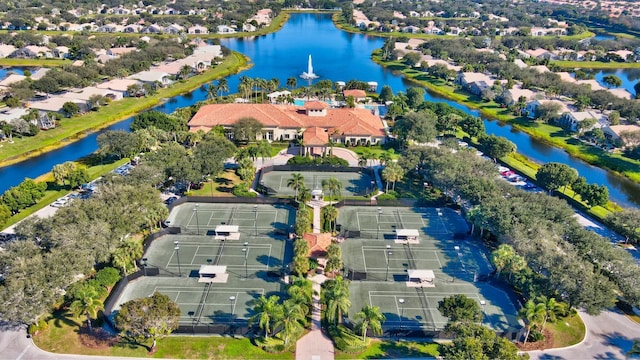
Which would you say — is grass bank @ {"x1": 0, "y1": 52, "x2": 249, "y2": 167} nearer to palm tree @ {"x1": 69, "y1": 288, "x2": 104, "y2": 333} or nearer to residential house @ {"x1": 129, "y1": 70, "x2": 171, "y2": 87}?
residential house @ {"x1": 129, "y1": 70, "x2": 171, "y2": 87}

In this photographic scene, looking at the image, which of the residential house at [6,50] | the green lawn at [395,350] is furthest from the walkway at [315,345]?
the residential house at [6,50]

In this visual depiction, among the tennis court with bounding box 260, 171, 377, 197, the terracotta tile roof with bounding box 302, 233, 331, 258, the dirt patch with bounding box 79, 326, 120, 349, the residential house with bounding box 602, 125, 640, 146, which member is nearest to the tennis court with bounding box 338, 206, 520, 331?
the terracotta tile roof with bounding box 302, 233, 331, 258

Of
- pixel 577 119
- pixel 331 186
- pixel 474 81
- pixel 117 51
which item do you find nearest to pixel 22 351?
pixel 331 186

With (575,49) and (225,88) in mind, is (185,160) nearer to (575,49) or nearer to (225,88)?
(225,88)

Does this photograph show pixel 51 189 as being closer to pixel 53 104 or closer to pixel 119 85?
pixel 53 104

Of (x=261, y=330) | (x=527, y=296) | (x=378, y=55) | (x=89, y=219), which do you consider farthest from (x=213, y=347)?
(x=378, y=55)

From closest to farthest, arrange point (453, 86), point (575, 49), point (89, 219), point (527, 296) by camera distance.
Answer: point (527, 296), point (89, 219), point (453, 86), point (575, 49)

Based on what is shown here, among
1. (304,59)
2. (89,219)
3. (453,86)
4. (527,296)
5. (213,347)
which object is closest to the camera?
(213,347)
